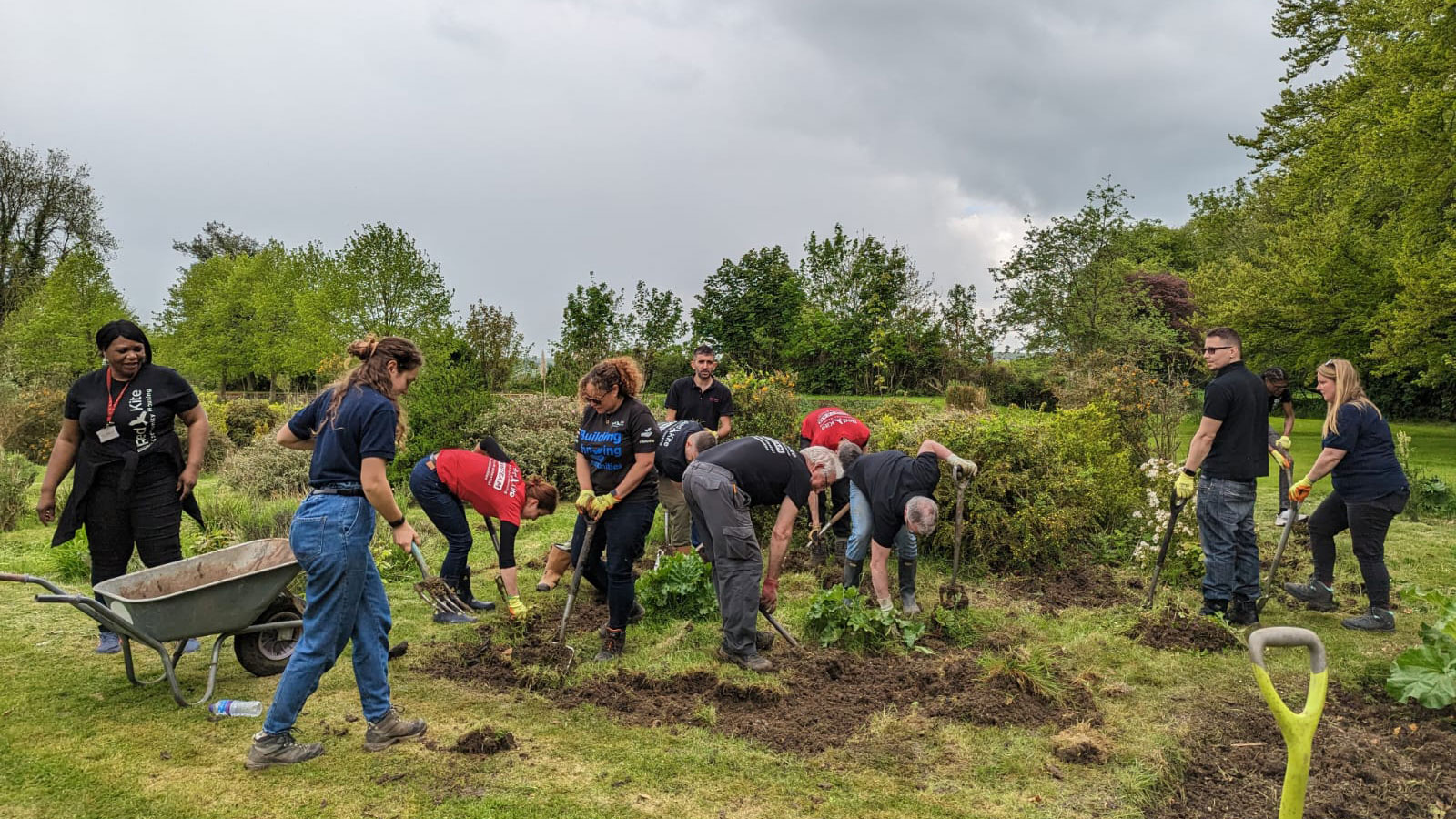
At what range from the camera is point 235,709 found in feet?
11.8

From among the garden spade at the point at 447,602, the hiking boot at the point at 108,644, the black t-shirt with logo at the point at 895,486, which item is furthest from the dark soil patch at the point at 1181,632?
the hiking boot at the point at 108,644

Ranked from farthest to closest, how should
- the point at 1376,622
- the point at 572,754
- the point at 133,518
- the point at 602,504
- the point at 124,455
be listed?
the point at 1376,622
the point at 602,504
the point at 133,518
the point at 124,455
the point at 572,754

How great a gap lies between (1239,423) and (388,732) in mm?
4992

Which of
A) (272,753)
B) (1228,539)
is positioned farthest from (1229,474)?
(272,753)

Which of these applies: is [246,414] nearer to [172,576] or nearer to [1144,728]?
[172,576]

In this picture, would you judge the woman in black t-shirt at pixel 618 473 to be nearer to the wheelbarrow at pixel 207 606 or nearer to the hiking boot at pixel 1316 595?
the wheelbarrow at pixel 207 606

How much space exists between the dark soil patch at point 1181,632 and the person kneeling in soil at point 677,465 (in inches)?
114

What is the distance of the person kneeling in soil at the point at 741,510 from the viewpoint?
413 cm

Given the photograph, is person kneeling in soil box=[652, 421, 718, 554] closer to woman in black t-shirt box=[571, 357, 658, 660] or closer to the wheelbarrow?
woman in black t-shirt box=[571, 357, 658, 660]

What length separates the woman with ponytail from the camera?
3.03 m

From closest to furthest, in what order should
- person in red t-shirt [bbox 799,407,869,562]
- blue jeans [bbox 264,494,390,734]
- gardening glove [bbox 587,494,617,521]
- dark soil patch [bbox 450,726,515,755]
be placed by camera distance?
blue jeans [bbox 264,494,390,734] → dark soil patch [bbox 450,726,515,755] → gardening glove [bbox 587,494,617,521] → person in red t-shirt [bbox 799,407,869,562]

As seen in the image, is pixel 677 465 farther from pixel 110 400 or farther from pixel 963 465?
pixel 110 400

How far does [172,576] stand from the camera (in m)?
3.93

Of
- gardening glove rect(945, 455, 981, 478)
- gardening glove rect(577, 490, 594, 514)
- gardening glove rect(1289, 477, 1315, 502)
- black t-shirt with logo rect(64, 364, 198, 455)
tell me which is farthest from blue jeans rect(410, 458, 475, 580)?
gardening glove rect(1289, 477, 1315, 502)
